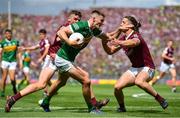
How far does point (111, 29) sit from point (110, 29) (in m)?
0.13

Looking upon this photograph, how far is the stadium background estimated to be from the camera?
59.8 metres

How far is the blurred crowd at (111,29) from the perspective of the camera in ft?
196

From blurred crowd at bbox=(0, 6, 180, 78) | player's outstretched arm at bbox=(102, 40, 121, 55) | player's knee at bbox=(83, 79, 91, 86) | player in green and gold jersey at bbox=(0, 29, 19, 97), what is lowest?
blurred crowd at bbox=(0, 6, 180, 78)

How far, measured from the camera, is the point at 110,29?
68125mm

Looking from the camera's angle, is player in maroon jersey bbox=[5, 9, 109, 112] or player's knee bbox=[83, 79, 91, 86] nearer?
player's knee bbox=[83, 79, 91, 86]

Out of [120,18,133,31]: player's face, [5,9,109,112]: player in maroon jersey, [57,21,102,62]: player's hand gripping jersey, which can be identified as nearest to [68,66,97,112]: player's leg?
[57,21,102,62]: player's hand gripping jersey

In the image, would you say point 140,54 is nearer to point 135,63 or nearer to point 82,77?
point 135,63

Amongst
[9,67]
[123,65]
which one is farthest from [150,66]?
[123,65]

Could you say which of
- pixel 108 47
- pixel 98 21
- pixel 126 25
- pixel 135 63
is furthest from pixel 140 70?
pixel 98 21

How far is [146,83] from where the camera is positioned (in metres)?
13.9

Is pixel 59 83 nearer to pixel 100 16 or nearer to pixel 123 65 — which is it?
pixel 100 16

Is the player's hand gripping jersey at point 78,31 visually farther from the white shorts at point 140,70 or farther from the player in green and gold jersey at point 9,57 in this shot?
the player in green and gold jersey at point 9,57

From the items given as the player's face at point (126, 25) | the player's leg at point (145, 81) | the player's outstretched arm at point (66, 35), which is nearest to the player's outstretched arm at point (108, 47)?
the player's face at point (126, 25)

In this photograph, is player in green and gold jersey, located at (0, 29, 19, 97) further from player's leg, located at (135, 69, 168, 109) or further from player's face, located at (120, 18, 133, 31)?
player's leg, located at (135, 69, 168, 109)
